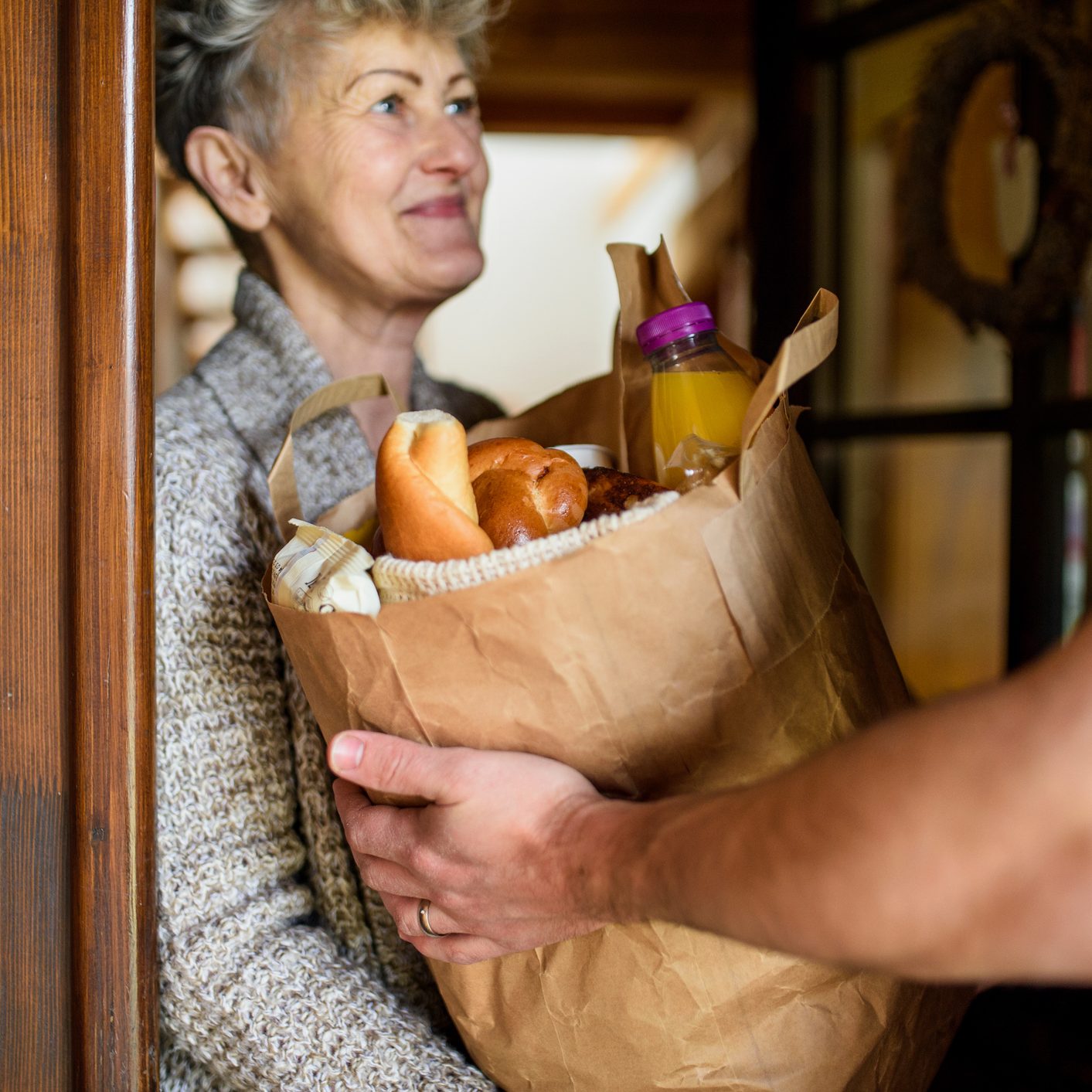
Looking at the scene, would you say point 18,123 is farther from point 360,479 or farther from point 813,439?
point 813,439

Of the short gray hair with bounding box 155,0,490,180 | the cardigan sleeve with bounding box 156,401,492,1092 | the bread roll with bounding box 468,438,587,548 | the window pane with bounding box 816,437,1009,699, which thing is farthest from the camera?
the window pane with bounding box 816,437,1009,699

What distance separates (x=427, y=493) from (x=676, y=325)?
0.26 meters

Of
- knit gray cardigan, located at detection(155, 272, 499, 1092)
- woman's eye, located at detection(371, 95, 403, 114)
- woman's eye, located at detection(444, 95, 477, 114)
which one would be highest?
woman's eye, located at detection(444, 95, 477, 114)

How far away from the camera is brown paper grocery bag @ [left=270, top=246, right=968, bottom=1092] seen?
62 cm

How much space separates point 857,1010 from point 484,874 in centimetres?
29

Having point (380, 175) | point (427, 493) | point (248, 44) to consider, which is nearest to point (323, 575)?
point (427, 493)

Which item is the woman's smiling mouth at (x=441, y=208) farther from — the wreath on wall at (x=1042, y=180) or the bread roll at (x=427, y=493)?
the wreath on wall at (x=1042, y=180)

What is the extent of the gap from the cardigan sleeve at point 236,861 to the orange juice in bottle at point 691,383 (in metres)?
0.40

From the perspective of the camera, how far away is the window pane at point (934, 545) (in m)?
2.11

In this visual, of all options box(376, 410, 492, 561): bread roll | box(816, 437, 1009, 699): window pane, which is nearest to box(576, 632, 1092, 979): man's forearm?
box(376, 410, 492, 561): bread roll

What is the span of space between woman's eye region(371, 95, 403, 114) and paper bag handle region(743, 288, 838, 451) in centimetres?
62

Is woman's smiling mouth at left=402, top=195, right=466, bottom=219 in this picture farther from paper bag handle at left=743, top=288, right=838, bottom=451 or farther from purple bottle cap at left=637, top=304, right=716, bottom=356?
paper bag handle at left=743, top=288, right=838, bottom=451

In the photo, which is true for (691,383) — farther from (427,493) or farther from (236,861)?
(236,861)

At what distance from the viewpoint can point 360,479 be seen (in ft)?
3.57
